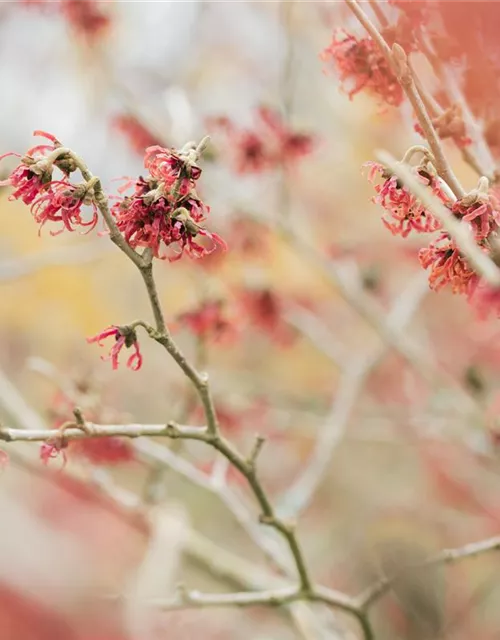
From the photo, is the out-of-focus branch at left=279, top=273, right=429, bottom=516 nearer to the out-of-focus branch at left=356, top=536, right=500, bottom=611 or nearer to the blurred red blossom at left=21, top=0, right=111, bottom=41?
the out-of-focus branch at left=356, top=536, right=500, bottom=611

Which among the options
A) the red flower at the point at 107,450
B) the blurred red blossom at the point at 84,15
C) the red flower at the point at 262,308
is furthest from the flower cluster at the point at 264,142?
the red flower at the point at 107,450

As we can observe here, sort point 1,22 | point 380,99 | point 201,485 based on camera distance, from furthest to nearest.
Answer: point 1,22 → point 201,485 → point 380,99

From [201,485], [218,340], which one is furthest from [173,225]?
[218,340]

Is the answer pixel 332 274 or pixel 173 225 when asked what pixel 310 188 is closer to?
pixel 332 274

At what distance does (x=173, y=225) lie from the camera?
4.29 feet

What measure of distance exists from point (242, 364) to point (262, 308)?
303 centimetres

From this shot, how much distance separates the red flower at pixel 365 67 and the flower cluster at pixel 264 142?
1.55 meters

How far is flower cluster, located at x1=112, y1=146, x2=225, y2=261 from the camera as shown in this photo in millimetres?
1294

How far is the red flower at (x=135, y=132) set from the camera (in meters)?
3.48

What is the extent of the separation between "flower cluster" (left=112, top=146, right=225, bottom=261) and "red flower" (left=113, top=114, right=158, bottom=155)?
224 centimetres

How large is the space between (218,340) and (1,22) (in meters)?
2.00

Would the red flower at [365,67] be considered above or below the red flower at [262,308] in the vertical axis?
below

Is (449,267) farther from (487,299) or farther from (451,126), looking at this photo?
(451,126)

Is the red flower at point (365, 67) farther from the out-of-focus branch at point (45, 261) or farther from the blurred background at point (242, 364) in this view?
the out-of-focus branch at point (45, 261)
